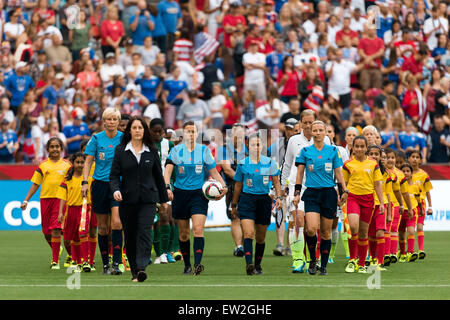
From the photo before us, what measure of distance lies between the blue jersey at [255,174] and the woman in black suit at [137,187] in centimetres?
212

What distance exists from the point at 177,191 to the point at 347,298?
14.1 feet

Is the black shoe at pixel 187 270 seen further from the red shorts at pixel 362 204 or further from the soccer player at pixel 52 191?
the red shorts at pixel 362 204

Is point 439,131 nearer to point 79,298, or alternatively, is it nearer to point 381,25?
point 381,25

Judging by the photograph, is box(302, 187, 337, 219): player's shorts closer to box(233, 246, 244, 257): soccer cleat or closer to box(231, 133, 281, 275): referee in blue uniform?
box(231, 133, 281, 275): referee in blue uniform

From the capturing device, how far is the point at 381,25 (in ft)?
102

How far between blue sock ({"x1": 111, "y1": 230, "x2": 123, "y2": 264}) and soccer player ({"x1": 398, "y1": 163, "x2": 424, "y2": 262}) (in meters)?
5.88

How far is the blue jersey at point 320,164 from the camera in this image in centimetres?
1505

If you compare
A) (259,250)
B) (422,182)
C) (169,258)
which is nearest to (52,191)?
(169,258)

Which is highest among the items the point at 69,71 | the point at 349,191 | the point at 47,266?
the point at 69,71

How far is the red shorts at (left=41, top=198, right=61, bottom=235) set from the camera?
55.6 ft

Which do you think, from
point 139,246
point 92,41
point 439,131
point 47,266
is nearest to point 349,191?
point 139,246

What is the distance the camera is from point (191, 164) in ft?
50.6

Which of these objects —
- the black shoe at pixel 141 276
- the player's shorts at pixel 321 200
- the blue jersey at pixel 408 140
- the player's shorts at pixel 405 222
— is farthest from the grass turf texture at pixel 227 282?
the blue jersey at pixel 408 140

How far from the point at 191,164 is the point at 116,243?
1606 millimetres
